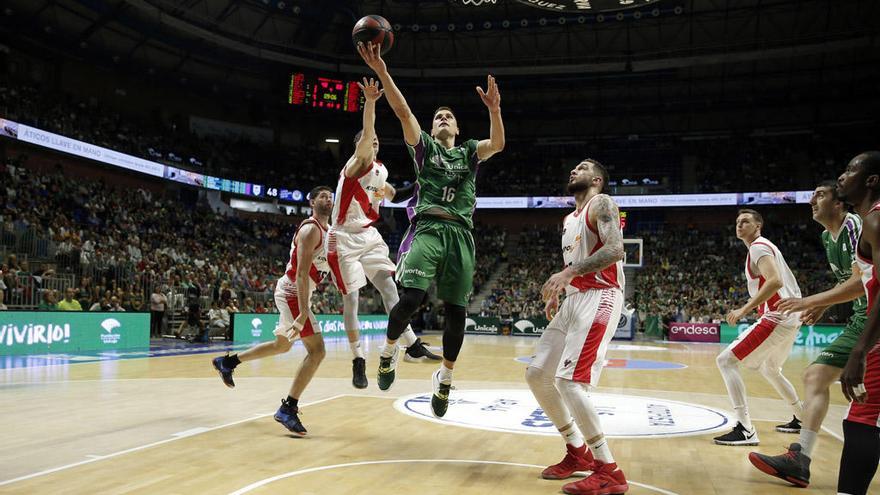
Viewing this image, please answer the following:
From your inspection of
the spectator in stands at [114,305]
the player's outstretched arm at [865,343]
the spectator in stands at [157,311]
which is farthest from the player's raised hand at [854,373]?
the spectator in stands at [157,311]

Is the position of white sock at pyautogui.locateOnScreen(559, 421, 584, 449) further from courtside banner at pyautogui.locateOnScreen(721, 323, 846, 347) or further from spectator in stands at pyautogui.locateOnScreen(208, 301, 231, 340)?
courtside banner at pyautogui.locateOnScreen(721, 323, 846, 347)

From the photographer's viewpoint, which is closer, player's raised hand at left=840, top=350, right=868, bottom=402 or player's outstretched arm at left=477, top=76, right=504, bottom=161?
player's raised hand at left=840, top=350, right=868, bottom=402

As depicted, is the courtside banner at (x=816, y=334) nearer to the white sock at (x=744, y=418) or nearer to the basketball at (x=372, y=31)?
the white sock at (x=744, y=418)

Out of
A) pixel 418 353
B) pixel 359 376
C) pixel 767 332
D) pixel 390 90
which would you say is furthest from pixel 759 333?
pixel 390 90

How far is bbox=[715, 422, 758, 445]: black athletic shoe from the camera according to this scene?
5.96 metres

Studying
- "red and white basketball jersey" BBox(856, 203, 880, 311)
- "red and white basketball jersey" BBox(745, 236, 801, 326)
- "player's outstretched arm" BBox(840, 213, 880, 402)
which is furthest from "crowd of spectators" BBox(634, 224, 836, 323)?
"player's outstretched arm" BBox(840, 213, 880, 402)

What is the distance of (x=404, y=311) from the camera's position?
5316mm

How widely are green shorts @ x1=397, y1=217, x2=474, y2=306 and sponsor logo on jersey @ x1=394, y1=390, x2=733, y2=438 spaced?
1.66 m

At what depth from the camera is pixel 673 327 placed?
27.3m

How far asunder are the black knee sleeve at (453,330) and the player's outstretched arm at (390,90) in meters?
1.39

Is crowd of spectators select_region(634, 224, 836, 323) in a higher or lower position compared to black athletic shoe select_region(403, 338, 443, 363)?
higher

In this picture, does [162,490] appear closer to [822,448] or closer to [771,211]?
[822,448]

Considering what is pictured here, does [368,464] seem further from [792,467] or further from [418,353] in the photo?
[792,467]

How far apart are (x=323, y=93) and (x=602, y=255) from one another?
28.8 metres
